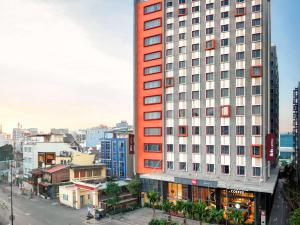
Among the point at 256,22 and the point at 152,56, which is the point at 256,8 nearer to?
the point at 256,22

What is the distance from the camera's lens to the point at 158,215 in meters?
55.4

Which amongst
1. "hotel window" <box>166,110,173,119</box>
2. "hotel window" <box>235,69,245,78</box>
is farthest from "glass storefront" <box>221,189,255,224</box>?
"hotel window" <box>235,69,245,78</box>

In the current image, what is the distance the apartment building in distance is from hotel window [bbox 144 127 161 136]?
0.24 m

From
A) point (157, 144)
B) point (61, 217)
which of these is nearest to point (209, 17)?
point (157, 144)

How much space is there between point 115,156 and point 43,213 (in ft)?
94.7

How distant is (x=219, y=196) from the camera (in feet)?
170

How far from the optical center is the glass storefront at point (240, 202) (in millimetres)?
48031

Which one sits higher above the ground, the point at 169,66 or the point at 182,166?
the point at 169,66

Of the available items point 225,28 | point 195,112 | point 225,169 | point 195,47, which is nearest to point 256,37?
point 225,28

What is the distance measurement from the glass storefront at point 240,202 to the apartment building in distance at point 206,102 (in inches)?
6.9

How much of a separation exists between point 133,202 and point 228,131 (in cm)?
2674

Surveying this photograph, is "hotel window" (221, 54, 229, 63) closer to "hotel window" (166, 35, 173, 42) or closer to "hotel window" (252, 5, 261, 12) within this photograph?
"hotel window" (252, 5, 261, 12)

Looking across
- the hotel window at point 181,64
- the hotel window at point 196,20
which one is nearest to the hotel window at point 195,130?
the hotel window at point 181,64

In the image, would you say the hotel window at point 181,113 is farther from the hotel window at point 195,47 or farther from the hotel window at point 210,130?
the hotel window at point 195,47
